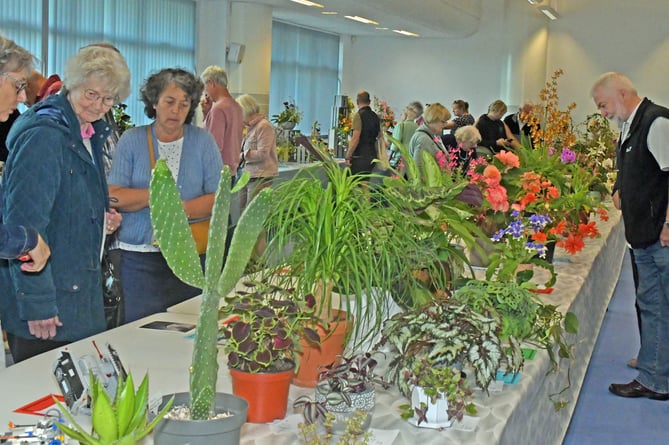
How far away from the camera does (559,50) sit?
59.3 ft

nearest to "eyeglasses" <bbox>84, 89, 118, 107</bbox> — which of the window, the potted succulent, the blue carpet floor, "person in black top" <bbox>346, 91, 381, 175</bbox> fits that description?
the potted succulent

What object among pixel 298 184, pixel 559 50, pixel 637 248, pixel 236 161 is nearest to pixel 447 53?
pixel 559 50

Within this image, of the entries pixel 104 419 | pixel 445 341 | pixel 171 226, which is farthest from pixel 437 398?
pixel 104 419

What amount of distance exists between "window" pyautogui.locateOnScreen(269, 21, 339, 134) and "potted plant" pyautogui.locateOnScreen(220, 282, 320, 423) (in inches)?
536

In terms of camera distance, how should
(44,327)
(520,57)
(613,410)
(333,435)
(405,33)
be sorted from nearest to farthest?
(333,435) → (44,327) → (613,410) → (520,57) → (405,33)

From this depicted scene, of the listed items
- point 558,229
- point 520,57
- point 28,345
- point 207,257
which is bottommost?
point 28,345

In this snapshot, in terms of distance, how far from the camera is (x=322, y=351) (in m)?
1.99

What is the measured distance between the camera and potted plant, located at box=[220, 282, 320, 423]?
1746mm

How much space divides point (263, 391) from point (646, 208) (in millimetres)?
2990

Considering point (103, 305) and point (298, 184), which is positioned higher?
point (298, 184)

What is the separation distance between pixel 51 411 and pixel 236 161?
511 centimetres

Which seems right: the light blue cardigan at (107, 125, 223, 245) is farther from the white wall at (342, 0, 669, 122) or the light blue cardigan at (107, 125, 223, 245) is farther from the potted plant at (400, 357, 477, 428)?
the white wall at (342, 0, 669, 122)

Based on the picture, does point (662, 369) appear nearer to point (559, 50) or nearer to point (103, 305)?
point (103, 305)

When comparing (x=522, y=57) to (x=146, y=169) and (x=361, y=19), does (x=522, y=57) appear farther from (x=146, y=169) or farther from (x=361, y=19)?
(x=146, y=169)
